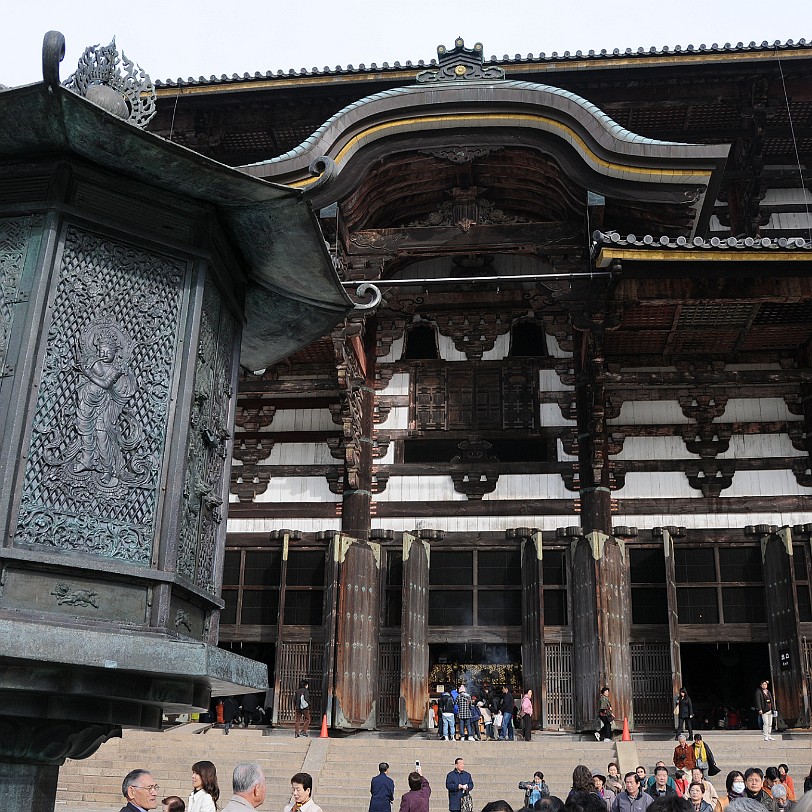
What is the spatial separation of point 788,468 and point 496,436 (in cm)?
482

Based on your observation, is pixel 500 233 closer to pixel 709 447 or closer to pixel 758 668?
pixel 709 447

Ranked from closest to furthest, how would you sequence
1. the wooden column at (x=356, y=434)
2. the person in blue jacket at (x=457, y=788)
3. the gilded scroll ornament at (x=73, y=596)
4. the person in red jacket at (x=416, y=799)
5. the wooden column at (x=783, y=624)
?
the gilded scroll ornament at (x=73, y=596)
the person in red jacket at (x=416, y=799)
the person in blue jacket at (x=457, y=788)
the wooden column at (x=783, y=624)
the wooden column at (x=356, y=434)

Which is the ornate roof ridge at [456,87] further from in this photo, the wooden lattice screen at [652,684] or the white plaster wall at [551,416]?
the wooden lattice screen at [652,684]

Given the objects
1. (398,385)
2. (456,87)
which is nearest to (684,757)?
(398,385)

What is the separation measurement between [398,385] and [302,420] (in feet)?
5.95

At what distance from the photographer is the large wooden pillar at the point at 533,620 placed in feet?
48.4

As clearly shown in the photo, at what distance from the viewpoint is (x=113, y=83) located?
14.6ft

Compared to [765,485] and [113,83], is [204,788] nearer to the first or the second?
[113,83]

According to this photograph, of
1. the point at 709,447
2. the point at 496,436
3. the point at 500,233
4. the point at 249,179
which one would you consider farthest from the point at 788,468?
the point at 249,179

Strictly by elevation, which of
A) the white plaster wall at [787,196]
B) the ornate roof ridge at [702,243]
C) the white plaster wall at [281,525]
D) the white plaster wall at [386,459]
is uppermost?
the white plaster wall at [787,196]

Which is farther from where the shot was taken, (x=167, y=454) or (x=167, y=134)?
(x=167, y=134)

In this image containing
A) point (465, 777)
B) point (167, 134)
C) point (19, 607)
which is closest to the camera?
point (19, 607)

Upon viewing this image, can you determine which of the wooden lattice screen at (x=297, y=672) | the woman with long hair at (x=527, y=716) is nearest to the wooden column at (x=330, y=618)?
the wooden lattice screen at (x=297, y=672)

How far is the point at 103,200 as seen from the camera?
4.20 m
